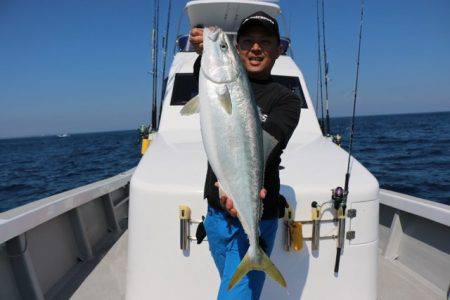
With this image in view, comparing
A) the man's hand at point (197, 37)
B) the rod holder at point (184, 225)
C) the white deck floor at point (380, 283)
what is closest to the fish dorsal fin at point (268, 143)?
the man's hand at point (197, 37)

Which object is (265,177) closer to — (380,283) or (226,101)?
(226,101)

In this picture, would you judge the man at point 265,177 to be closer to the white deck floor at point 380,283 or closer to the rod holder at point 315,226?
the rod holder at point 315,226

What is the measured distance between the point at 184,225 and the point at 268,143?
Answer: 959 millimetres

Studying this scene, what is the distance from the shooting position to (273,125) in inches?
82.4

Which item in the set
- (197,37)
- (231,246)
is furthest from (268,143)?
(197,37)

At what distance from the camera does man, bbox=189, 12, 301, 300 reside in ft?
7.26

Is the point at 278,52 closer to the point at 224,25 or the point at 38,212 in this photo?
the point at 38,212

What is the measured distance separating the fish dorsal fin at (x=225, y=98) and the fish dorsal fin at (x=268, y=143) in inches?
9.3

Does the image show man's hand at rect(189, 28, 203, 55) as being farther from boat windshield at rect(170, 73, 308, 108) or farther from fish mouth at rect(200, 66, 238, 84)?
boat windshield at rect(170, 73, 308, 108)

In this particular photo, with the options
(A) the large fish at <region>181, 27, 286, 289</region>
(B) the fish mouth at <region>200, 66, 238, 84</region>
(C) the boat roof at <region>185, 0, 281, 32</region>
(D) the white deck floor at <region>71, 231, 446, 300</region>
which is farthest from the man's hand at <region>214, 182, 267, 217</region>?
(C) the boat roof at <region>185, 0, 281, 32</region>

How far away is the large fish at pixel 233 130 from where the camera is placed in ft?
Result: 6.53

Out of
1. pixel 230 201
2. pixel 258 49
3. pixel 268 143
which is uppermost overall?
pixel 258 49

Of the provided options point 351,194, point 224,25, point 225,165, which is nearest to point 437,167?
point 224,25

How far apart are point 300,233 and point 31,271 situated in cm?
250
